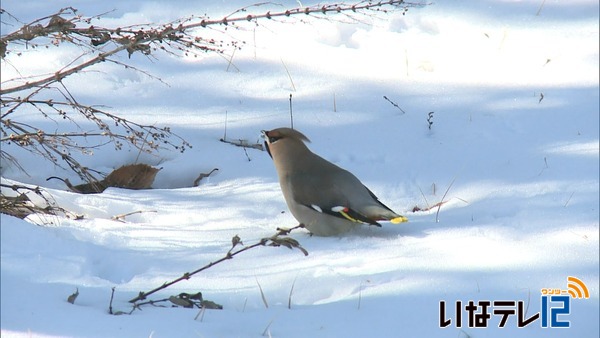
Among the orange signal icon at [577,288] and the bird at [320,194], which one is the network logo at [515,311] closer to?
the orange signal icon at [577,288]

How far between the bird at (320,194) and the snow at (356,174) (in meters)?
0.09

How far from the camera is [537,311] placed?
3.08 m

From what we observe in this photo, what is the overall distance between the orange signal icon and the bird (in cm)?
76

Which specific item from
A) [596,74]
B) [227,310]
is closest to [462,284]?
[227,310]

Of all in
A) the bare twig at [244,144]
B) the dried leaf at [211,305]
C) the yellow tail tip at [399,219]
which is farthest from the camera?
the bare twig at [244,144]

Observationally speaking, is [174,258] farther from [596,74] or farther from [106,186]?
[596,74]

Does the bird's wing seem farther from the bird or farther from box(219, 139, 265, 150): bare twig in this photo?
box(219, 139, 265, 150): bare twig

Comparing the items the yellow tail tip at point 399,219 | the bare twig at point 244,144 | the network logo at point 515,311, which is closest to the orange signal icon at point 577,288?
the network logo at point 515,311

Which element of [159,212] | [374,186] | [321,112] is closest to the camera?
[159,212]

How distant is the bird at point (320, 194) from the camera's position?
3.91 meters

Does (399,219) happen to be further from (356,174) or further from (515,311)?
(356,174)

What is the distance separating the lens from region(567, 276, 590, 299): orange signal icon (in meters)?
3.22

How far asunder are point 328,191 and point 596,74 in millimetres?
2563

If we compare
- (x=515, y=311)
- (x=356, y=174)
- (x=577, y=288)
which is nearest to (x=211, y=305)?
(x=515, y=311)
